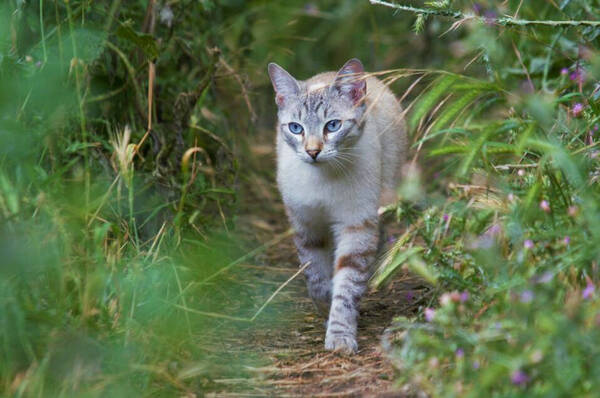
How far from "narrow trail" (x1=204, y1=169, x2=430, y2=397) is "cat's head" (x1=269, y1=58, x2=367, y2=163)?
0.88 meters

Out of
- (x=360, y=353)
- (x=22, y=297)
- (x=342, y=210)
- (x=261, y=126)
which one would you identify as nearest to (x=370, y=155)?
(x=342, y=210)

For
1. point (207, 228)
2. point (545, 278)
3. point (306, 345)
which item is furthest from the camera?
point (207, 228)

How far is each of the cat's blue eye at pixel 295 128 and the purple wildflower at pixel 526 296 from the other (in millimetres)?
1846

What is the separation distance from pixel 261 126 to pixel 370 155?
12.7ft

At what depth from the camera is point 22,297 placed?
115 inches

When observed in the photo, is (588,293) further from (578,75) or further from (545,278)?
(578,75)

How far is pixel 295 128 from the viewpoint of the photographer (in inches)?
165

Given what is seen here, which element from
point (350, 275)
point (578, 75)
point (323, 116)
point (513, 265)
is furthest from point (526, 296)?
point (578, 75)

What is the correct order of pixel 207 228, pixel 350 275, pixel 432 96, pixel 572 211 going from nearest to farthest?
1. pixel 572 211
2. pixel 432 96
3. pixel 350 275
4. pixel 207 228

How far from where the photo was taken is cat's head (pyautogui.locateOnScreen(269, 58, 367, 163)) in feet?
13.2

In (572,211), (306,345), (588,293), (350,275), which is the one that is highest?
(572,211)

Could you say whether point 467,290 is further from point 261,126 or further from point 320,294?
point 261,126

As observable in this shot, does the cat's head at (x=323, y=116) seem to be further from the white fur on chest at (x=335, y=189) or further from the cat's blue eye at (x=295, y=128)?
the white fur on chest at (x=335, y=189)

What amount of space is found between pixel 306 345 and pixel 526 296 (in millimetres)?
1578
